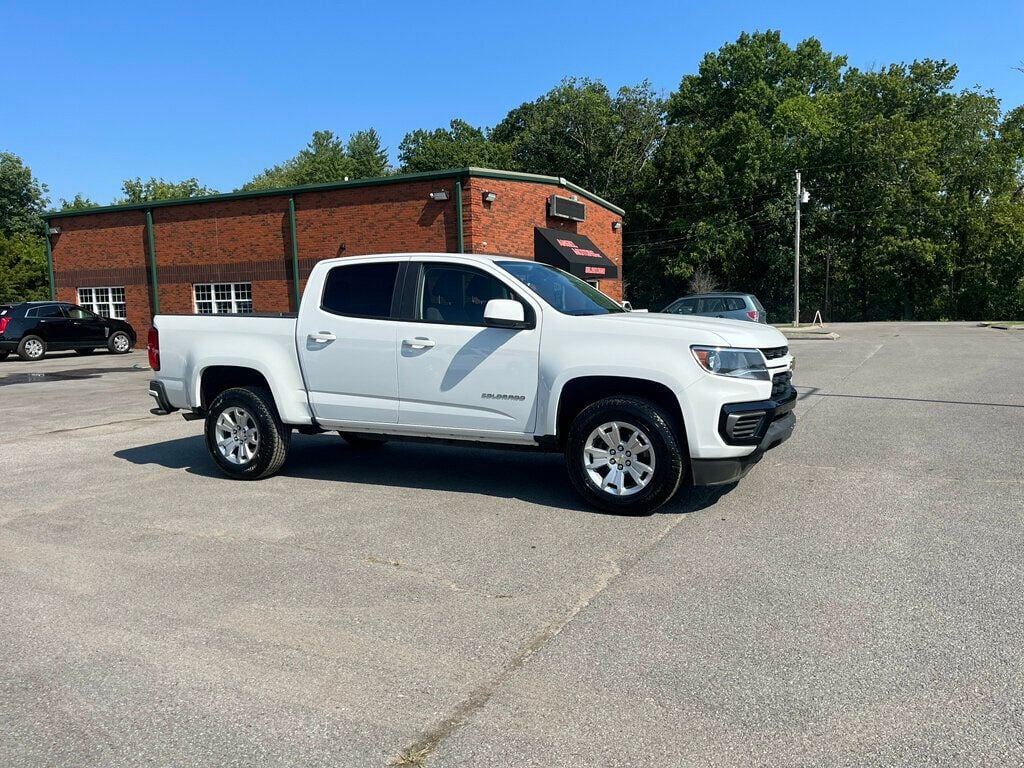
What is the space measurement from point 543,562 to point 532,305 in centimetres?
214

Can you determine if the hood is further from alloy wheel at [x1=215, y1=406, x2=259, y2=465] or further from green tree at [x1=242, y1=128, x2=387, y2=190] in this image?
green tree at [x1=242, y1=128, x2=387, y2=190]

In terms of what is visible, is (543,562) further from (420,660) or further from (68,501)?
(68,501)

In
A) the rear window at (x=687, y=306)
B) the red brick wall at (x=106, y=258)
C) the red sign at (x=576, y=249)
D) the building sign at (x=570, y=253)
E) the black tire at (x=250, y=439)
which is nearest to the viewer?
the black tire at (x=250, y=439)

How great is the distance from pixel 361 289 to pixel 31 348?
2093 cm

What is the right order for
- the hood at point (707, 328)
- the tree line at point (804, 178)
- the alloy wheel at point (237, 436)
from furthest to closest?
the tree line at point (804, 178) → the alloy wheel at point (237, 436) → the hood at point (707, 328)

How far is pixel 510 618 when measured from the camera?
13.1 feet

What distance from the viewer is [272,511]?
614cm

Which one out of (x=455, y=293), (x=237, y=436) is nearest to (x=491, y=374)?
(x=455, y=293)

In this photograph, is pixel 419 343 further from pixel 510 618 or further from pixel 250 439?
pixel 510 618

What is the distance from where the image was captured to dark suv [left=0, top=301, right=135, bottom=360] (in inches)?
907

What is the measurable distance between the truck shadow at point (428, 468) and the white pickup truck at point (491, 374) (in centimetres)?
48

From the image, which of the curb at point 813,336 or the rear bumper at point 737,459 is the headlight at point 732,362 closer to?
the rear bumper at point 737,459

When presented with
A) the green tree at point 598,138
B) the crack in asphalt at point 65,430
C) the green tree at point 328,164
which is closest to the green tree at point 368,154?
the green tree at point 328,164

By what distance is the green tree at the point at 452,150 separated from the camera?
62.2m
